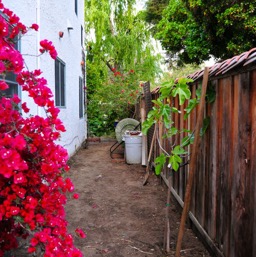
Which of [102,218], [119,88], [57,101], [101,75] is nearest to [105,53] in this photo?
[101,75]

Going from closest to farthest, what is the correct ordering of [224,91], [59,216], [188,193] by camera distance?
[59,216] < [224,91] < [188,193]

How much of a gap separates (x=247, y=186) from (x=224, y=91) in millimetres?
808

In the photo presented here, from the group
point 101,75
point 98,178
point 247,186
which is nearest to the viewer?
point 247,186

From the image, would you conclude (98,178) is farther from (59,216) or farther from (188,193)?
(59,216)

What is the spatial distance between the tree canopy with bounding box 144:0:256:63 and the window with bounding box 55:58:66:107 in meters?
5.71

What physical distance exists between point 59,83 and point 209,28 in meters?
6.65

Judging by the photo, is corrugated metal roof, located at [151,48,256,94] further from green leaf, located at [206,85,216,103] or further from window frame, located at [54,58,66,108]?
window frame, located at [54,58,66,108]

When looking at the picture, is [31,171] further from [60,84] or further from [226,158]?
[60,84]

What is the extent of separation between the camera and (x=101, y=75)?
1500 centimetres

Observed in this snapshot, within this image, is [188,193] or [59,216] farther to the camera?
[188,193]

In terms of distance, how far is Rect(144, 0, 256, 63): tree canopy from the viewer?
9711 mm

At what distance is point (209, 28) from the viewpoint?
10898 mm

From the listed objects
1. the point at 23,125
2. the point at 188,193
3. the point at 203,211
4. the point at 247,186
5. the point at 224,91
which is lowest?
the point at 203,211

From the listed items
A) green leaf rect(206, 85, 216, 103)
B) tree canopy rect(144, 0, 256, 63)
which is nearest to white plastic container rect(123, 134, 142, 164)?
green leaf rect(206, 85, 216, 103)
